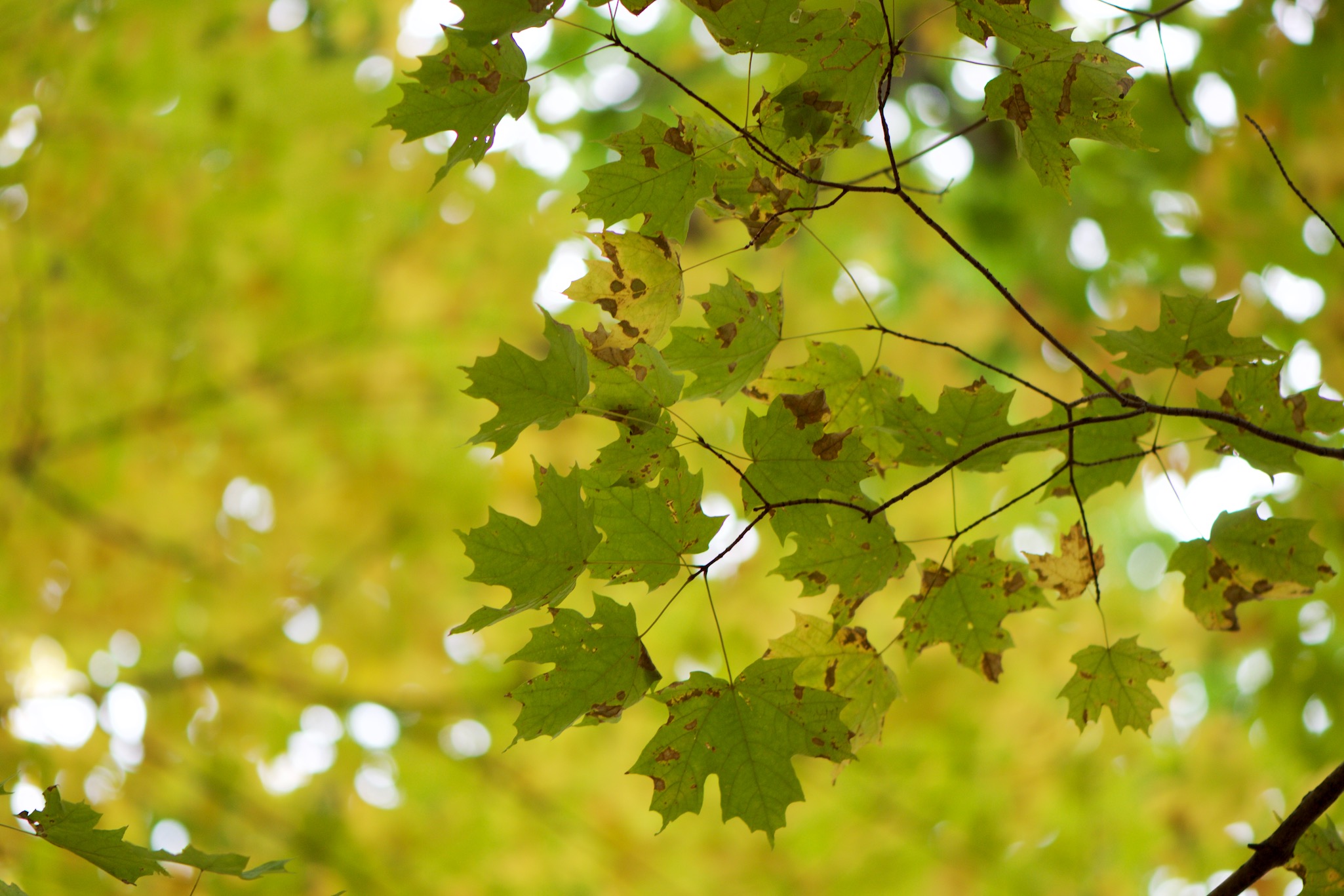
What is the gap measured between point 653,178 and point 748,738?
60cm

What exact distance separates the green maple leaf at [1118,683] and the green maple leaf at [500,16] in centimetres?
92

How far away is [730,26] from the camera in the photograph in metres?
0.86

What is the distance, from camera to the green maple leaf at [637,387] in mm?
955

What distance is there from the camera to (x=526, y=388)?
3.09 feet

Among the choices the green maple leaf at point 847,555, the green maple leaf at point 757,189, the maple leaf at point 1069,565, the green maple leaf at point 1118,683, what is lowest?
the green maple leaf at point 1118,683

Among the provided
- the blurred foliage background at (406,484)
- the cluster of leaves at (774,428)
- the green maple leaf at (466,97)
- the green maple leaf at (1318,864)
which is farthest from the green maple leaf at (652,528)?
the blurred foliage background at (406,484)

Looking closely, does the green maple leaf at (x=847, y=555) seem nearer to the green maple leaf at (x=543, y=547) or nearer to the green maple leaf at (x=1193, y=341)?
the green maple leaf at (x=543, y=547)

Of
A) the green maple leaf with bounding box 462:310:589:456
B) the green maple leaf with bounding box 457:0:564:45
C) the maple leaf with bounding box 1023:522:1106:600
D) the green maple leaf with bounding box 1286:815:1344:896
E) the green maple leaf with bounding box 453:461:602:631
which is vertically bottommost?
the green maple leaf with bounding box 1286:815:1344:896

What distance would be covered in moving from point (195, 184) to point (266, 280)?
0.39 m

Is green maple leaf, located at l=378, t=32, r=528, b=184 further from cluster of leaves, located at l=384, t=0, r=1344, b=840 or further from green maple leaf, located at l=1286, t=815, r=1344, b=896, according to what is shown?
green maple leaf, located at l=1286, t=815, r=1344, b=896

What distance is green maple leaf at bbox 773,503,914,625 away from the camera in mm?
988

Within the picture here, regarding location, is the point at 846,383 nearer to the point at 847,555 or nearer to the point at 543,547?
the point at 847,555

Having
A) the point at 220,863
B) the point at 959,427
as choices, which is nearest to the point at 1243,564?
the point at 959,427

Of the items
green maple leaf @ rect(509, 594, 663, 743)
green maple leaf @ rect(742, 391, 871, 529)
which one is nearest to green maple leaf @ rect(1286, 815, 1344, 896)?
green maple leaf @ rect(742, 391, 871, 529)
